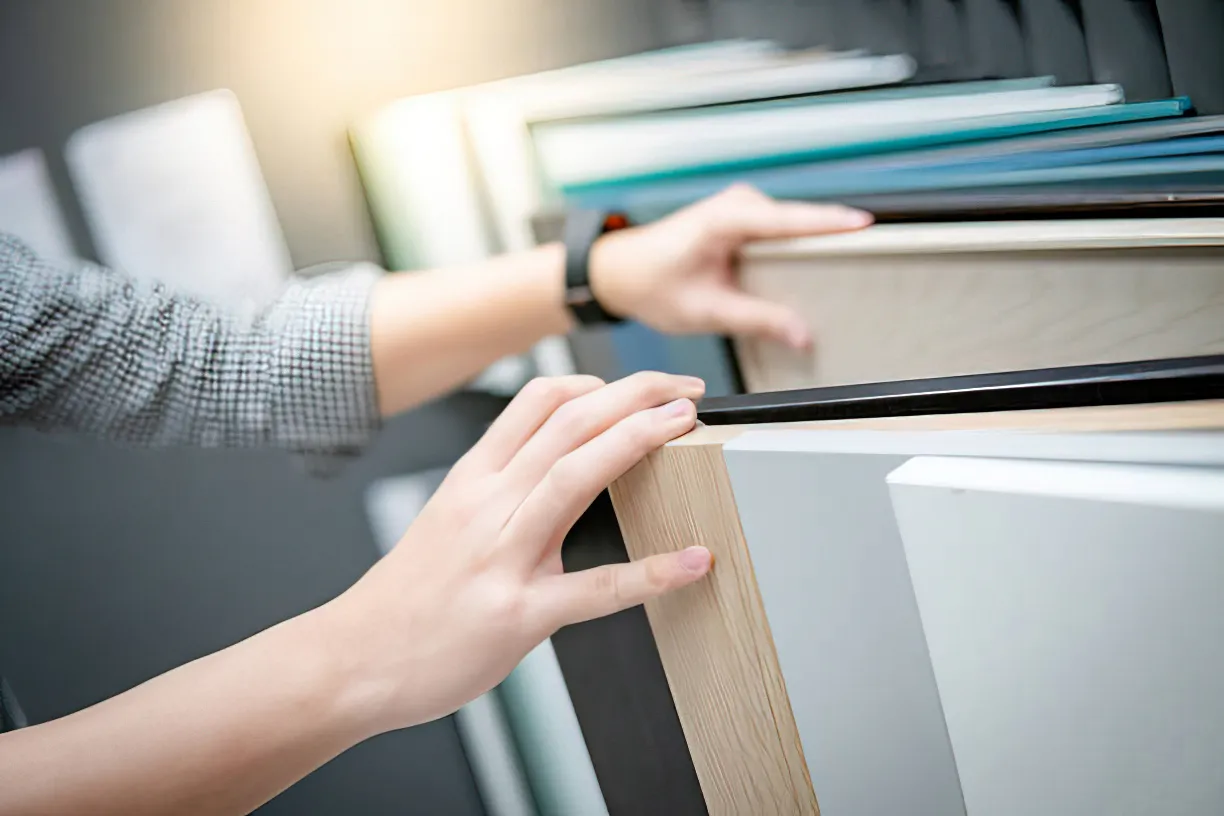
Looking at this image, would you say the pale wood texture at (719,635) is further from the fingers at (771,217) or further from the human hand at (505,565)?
the fingers at (771,217)

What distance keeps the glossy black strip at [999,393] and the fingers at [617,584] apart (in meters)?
0.10

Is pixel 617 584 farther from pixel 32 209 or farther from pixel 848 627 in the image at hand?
pixel 32 209

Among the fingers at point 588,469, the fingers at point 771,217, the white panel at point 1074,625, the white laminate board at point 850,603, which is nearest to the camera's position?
the white panel at point 1074,625

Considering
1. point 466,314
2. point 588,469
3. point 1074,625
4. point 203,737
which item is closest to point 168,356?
point 466,314

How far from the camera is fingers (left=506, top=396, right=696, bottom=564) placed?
2.03ft

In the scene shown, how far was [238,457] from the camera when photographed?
3.13 feet

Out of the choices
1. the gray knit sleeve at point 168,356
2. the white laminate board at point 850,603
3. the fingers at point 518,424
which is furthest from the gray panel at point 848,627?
the gray knit sleeve at point 168,356

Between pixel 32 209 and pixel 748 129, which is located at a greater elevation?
pixel 32 209

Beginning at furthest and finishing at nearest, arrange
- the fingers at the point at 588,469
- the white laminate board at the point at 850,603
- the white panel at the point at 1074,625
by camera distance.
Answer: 1. the fingers at the point at 588,469
2. the white laminate board at the point at 850,603
3. the white panel at the point at 1074,625

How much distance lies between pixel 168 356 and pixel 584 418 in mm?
463

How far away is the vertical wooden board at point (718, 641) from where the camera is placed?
24.4 inches

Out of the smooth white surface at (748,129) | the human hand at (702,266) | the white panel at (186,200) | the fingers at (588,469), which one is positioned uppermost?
the white panel at (186,200)

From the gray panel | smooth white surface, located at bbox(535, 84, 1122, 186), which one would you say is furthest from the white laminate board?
smooth white surface, located at bbox(535, 84, 1122, 186)

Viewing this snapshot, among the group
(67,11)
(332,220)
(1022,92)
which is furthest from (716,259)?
(67,11)
